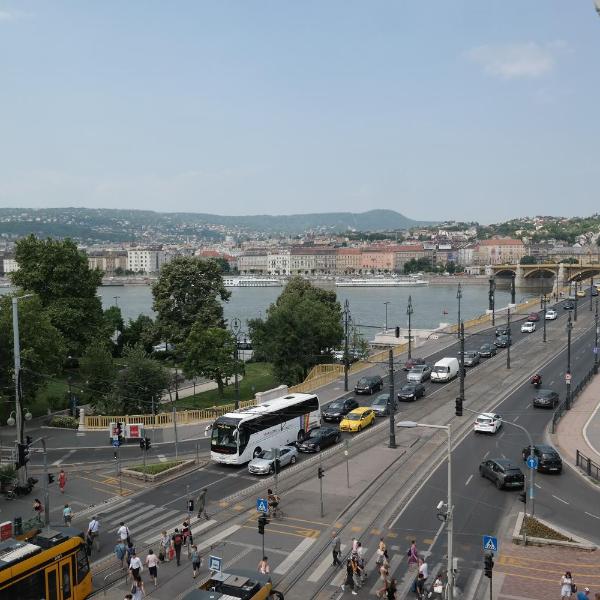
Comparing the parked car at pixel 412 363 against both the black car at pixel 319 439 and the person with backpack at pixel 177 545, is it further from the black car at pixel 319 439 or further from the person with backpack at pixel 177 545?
the person with backpack at pixel 177 545

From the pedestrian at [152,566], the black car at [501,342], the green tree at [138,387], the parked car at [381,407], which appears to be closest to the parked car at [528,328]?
the black car at [501,342]

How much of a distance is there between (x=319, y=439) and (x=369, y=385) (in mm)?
12805

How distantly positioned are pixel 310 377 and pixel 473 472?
2215 cm

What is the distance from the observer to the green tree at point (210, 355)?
4469 centimetres

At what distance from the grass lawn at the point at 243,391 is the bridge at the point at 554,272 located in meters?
105

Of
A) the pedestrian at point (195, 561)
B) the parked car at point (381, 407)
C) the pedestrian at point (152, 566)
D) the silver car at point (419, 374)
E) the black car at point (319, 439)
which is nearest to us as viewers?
the pedestrian at point (152, 566)

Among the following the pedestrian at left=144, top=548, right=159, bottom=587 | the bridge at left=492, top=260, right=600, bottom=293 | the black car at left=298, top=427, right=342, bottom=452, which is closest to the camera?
the pedestrian at left=144, top=548, right=159, bottom=587

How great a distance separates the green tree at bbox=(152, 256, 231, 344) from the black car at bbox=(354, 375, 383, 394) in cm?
1531

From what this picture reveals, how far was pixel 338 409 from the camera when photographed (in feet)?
125

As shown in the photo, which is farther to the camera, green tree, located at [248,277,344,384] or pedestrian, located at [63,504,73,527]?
green tree, located at [248,277,344,384]

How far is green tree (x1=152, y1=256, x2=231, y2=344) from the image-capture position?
54.9 m

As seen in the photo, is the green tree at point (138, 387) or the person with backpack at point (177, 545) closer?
the person with backpack at point (177, 545)

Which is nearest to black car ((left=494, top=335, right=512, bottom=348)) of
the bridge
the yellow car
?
the yellow car

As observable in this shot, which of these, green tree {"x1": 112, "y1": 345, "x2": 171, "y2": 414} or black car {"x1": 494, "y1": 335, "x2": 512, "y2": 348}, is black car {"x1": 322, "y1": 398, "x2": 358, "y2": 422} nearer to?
green tree {"x1": 112, "y1": 345, "x2": 171, "y2": 414}
